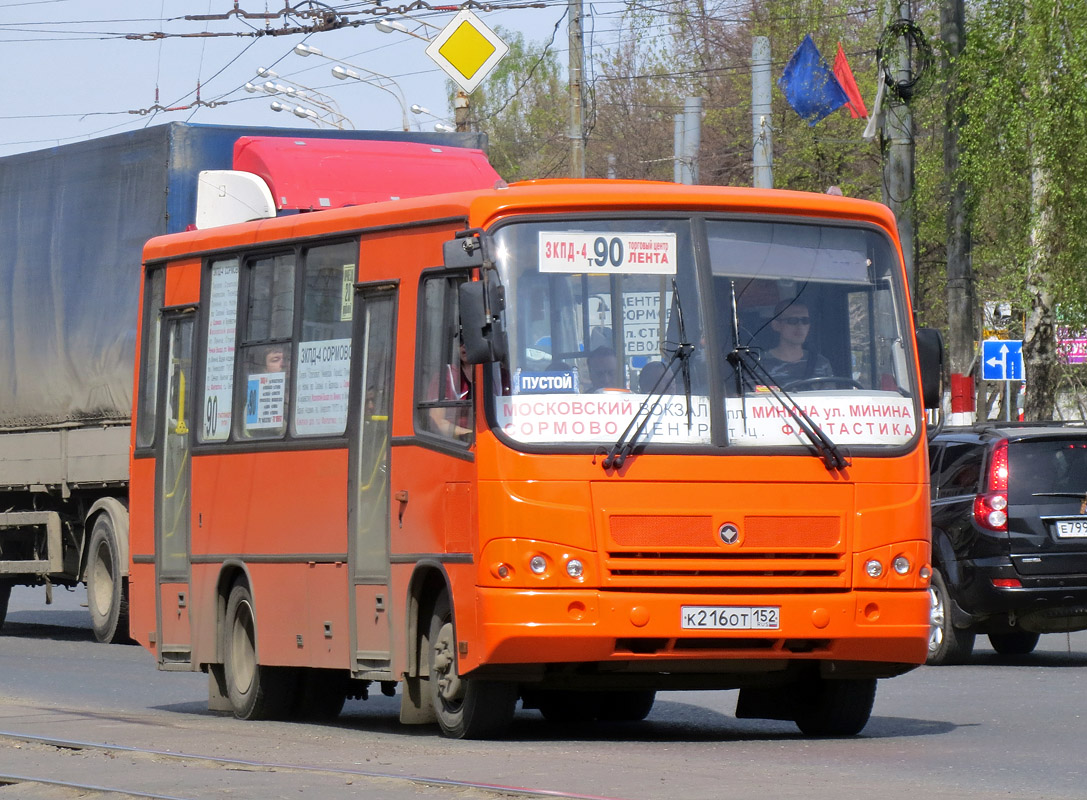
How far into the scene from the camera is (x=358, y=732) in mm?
11922

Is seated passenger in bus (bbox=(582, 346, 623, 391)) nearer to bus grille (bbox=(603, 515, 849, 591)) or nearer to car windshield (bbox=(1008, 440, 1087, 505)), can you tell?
bus grille (bbox=(603, 515, 849, 591))

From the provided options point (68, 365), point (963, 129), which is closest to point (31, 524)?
point (68, 365)

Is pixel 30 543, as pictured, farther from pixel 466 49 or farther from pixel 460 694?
pixel 460 694

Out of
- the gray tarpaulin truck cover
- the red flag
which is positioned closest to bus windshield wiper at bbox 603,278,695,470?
the gray tarpaulin truck cover

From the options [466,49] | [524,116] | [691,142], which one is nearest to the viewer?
[466,49]

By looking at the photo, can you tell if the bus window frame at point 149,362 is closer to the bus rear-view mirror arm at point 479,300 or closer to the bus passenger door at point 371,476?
the bus passenger door at point 371,476

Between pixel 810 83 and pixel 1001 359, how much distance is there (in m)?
4.76

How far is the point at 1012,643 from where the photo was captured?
17.9m

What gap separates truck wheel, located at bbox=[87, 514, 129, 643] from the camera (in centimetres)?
1944

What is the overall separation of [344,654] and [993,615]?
6188 mm

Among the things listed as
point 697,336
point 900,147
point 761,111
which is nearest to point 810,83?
point 761,111

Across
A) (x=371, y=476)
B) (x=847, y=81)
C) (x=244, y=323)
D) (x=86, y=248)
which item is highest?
(x=847, y=81)

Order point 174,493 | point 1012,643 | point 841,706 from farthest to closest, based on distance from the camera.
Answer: point 1012,643
point 174,493
point 841,706

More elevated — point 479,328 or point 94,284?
point 94,284
